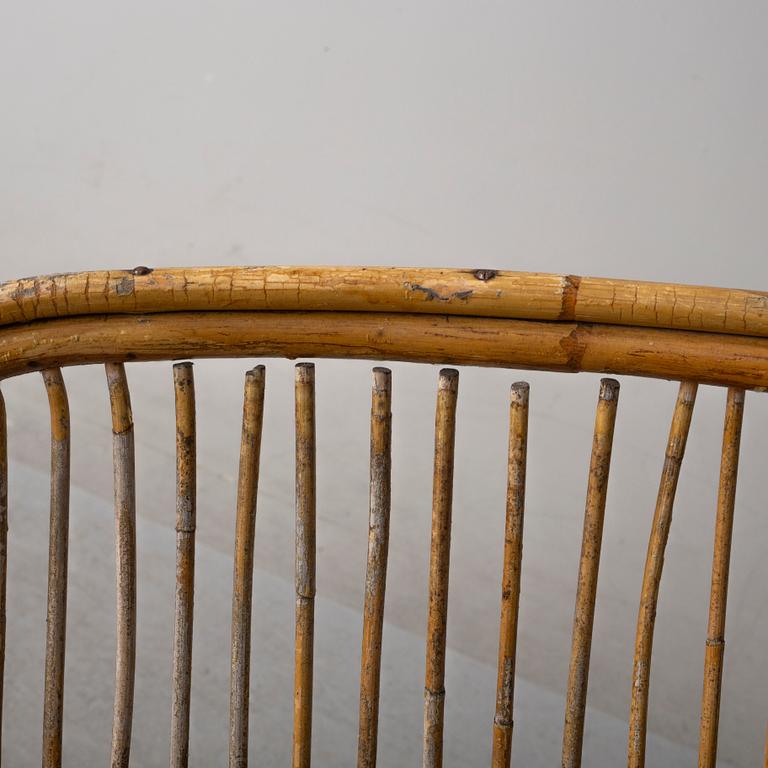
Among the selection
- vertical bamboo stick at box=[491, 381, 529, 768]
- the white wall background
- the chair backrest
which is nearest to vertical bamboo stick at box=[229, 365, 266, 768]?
the chair backrest

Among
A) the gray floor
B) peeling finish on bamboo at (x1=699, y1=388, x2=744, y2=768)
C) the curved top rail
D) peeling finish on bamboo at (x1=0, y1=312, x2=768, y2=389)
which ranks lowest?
the gray floor

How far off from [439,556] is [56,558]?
0.16m

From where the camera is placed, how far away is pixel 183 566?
424mm

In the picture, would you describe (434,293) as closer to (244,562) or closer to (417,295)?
(417,295)

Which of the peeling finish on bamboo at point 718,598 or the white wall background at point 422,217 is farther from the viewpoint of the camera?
the white wall background at point 422,217

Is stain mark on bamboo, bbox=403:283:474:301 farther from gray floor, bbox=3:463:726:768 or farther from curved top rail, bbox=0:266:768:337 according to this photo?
gray floor, bbox=3:463:726:768

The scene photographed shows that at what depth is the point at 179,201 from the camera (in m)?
1.01

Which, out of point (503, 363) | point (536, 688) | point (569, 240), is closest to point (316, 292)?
point (503, 363)

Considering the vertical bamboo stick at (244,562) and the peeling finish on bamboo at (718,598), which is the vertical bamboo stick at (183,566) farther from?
the peeling finish on bamboo at (718,598)

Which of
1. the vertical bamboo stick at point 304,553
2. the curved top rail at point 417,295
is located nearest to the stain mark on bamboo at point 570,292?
the curved top rail at point 417,295

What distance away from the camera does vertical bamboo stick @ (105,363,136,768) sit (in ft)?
1.36

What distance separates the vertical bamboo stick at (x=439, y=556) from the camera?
0.40 m

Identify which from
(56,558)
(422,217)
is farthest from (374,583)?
(422,217)

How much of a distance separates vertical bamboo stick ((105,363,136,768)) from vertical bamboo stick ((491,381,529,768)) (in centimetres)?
15
